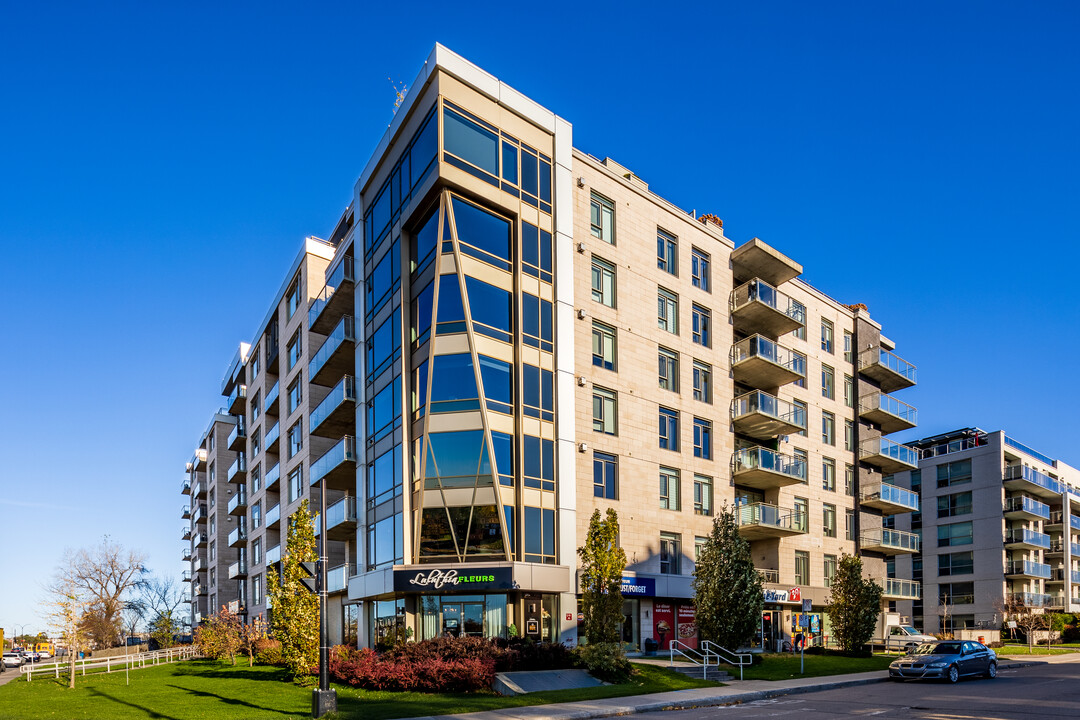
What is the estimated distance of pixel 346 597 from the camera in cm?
4184

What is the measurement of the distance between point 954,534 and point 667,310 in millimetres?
49336

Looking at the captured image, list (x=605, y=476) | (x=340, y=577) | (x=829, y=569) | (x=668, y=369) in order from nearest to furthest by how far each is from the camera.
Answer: (x=605, y=476), (x=668, y=369), (x=340, y=577), (x=829, y=569)

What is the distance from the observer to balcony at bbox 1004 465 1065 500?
72188 mm

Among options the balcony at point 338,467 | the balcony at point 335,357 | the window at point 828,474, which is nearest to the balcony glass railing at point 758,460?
the window at point 828,474

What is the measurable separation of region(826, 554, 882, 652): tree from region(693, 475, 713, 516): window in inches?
254

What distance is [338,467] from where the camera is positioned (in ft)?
132

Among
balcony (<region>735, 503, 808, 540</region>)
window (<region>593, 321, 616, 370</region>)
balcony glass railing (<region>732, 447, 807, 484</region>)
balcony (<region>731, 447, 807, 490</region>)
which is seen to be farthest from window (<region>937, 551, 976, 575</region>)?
window (<region>593, 321, 616, 370</region>)

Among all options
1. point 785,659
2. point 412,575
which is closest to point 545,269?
point 412,575

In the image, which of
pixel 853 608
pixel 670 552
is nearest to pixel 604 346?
pixel 670 552

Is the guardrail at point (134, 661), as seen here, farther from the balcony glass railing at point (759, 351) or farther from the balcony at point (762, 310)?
the balcony at point (762, 310)

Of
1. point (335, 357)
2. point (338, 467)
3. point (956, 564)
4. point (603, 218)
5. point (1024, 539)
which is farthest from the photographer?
point (956, 564)

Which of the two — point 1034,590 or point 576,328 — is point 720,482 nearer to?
point 576,328

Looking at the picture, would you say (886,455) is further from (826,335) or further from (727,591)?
(727,591)

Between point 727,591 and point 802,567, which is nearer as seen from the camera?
point 727,591
